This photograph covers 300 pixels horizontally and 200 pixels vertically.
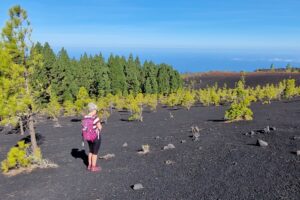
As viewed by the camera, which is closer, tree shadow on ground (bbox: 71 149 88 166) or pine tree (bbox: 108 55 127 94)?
tree shadow on ground (bbox: 71 149 88 166)

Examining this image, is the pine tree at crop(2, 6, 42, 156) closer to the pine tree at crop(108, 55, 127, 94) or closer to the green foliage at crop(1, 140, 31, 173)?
the green foliage at crop(1, 140, 31, 173)

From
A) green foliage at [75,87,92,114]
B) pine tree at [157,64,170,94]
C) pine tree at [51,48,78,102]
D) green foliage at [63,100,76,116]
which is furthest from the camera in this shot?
pine tree at [157,64,170,94]

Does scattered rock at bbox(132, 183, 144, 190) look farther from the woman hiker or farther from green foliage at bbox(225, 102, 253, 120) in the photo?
green foliage at bbox(225, 102, 253, 120)

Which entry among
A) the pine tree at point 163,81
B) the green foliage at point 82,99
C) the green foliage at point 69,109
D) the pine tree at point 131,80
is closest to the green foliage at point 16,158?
the green foliage at point 82,99

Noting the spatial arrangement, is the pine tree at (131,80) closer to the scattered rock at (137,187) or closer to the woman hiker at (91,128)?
the woman hiker at (91,128)

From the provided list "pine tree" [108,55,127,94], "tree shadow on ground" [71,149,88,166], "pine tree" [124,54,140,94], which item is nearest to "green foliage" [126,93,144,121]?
"tree shadow on ground" [71,149,88,166]

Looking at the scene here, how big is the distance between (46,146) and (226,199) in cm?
1498

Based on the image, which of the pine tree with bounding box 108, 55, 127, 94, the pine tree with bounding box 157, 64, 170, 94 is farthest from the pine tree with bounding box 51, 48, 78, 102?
the pine tree with bounding box 157, 64, 170, 94

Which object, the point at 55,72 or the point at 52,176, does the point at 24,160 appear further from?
the point at 55,72

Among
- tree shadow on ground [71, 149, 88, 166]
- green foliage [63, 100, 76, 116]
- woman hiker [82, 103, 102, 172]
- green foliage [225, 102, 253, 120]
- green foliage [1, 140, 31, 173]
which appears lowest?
green foliage [63, 100, 76, 116]

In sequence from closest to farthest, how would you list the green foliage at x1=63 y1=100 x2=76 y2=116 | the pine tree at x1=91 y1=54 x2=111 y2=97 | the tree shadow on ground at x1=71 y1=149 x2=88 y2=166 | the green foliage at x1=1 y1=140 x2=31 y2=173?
the green foliage at x1=1 y1=140 x2=31 y2=173 → the tree shadow on ground at x1=71 y1=149 x2=88 y2=166 → the green foliage at x1=63 y1=100 x2=76 y2=116 → the pine tree at x1=91 y1=54 x2=111 y2=97

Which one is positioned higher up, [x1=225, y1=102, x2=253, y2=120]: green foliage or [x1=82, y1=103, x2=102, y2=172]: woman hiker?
[x1=82, y1=103, x2=102, y2=172]: woman hiker

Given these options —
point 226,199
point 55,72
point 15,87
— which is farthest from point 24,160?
point 55,72

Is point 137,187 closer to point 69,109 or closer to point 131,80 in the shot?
point 69,109
